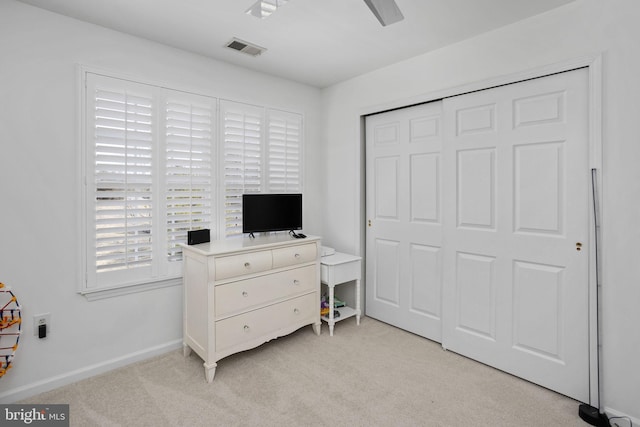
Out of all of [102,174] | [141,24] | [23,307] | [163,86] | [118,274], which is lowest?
[23,307]

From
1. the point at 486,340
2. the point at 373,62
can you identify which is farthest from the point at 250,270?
the point at 373,62

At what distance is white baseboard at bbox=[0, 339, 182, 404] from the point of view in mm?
2090

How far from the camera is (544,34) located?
86.3 inches

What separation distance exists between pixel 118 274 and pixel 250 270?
0.97 meters

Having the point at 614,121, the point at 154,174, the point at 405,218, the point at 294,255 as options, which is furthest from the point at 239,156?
the point at 614,121

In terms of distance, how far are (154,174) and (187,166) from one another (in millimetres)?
272

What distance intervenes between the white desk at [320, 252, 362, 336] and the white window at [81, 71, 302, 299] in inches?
36.5

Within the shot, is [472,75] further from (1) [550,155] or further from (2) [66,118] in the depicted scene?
(2) [66,118]

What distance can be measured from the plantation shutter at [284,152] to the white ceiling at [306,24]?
0.62m

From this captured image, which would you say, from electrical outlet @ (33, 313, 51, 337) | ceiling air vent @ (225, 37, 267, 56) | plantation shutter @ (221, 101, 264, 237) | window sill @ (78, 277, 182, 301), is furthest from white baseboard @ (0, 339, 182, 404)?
ceiling air vent @ (225, 37, 267, 56)

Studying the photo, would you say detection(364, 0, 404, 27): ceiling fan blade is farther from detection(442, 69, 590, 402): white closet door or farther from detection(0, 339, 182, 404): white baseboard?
detection(0, 339, 182, 404): white baseboard

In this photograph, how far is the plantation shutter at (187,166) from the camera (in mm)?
2686

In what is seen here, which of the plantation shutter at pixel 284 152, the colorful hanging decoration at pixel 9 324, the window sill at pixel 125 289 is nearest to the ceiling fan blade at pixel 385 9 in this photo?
the plantation shutter at pixel 284 152

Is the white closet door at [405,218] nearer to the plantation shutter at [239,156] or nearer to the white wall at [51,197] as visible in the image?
the plantation shutter at [239,156]
